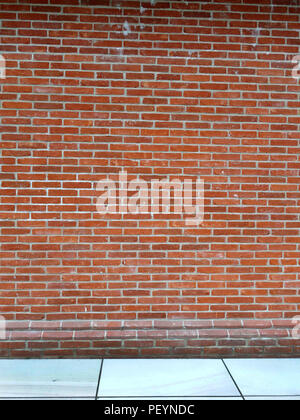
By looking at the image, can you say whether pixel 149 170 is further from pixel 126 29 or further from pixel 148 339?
pixel 148 339

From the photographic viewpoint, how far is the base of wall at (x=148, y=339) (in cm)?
348

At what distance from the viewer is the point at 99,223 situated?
3.56 meters

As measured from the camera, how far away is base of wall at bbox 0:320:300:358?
3482mm

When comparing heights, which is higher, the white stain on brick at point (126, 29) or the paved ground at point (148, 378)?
the white stain on brick at point (126, 29)

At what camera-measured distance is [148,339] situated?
11.6 ft

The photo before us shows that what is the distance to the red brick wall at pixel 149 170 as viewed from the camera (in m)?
3.51

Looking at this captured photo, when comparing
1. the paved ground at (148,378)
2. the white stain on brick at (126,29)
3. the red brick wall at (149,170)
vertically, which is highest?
the white stain on brick at (126,29)

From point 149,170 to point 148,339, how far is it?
1.49 m

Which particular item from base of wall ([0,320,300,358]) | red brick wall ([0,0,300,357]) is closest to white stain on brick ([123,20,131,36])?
red brick wall ([0,0,300,357])

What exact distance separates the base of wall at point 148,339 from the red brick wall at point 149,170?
0.04 ft

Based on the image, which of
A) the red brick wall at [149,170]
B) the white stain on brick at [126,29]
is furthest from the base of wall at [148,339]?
the white stain on brick at [126,29]

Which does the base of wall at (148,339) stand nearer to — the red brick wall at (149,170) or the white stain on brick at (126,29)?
the red brick wall at (149,170)

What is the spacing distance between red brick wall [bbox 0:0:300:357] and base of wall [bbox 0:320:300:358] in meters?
0.01

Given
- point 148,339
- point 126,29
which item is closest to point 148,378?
point 148,339
